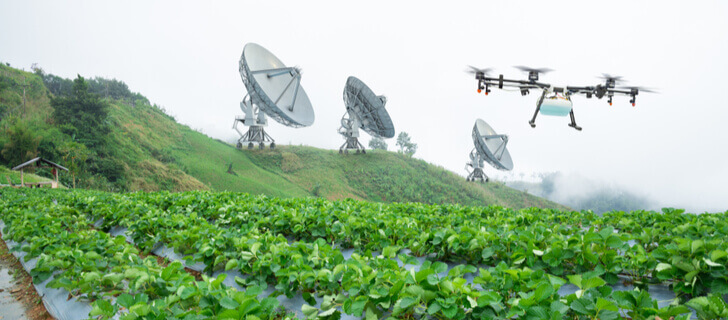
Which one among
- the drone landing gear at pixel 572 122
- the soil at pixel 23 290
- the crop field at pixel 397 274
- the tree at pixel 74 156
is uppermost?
the drone landing gear at pixel 572 122

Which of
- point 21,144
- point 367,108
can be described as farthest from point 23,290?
point 21,144

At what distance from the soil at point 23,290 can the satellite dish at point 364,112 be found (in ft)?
91.6

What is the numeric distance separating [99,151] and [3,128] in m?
10.2

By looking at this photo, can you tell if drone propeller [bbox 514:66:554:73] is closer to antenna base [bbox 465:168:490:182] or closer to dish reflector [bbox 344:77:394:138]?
dish reflector [bbox 344:77:394:138]

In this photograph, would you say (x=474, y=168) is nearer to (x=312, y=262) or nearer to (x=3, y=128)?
(x=312, y=262)

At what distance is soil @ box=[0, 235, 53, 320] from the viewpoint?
4383 mm

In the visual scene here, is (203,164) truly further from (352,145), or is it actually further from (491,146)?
(491,146)

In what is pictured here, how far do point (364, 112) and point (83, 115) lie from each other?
2485cm

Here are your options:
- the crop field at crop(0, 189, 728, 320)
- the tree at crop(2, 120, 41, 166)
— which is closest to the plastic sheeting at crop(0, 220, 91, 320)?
the crop field at crop(0, 189, 728, 320)

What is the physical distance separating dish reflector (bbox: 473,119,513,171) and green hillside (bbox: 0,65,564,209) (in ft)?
17.8

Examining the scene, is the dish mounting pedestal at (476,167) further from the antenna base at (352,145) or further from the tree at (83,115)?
the tree at (83,115)

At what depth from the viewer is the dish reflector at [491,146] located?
32094 mm

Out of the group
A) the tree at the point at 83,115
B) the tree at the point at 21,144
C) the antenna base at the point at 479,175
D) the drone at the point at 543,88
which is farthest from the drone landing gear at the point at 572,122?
the tree at the point at 21,144

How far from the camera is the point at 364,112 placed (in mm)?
34500
